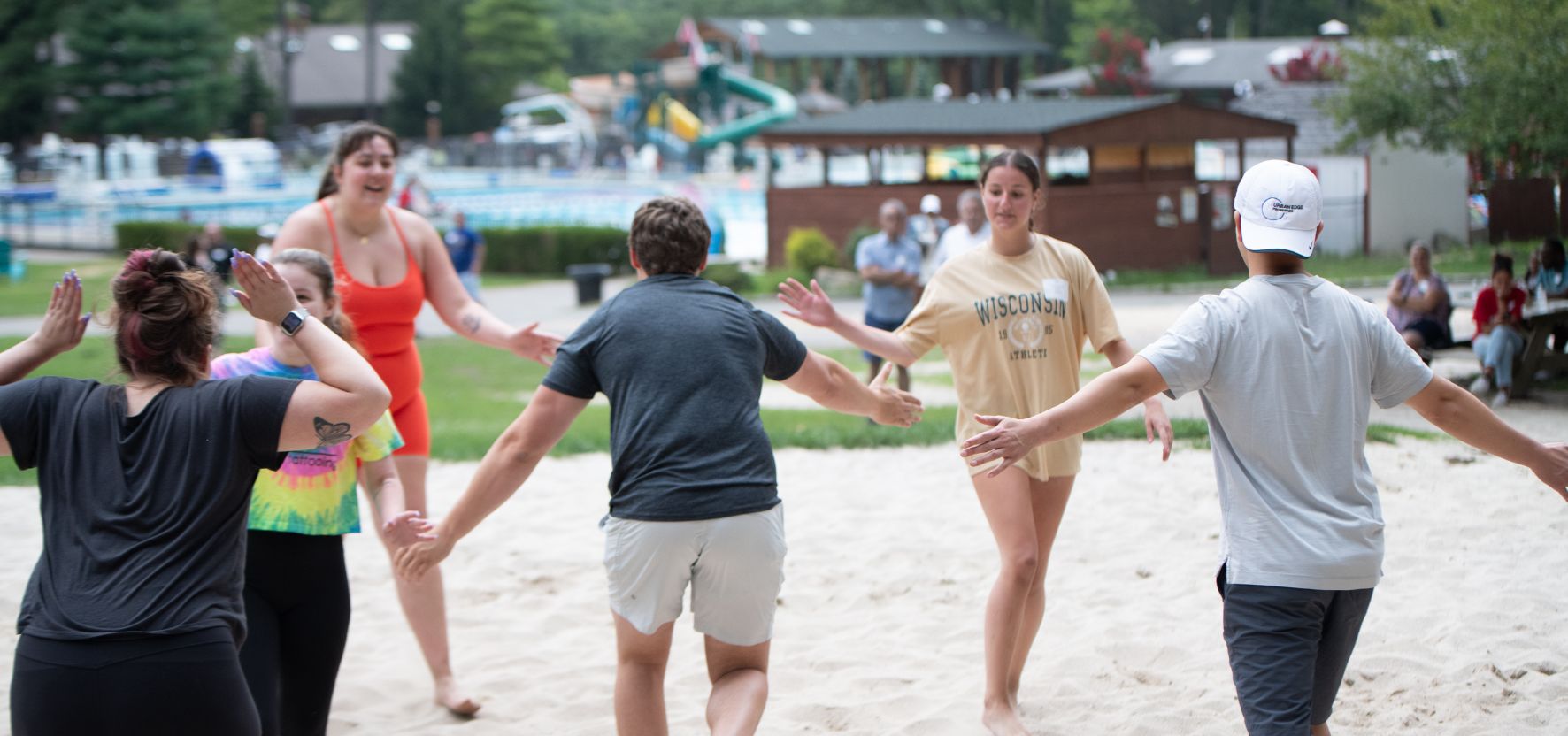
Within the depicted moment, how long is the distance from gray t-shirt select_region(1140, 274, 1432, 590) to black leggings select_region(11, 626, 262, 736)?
2.14m

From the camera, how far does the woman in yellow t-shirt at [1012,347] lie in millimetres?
4453

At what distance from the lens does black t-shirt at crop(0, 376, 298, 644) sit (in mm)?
2760

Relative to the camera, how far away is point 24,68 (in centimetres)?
5166

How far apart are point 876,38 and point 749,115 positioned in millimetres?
11890

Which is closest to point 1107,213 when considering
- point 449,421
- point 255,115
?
point 449,421

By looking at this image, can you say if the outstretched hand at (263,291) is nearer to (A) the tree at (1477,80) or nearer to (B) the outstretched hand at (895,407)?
(B) the outstretched hand at (895,407)

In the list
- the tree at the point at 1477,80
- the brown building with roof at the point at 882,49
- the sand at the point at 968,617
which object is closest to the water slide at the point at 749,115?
the brown building with roof at the point at 882,49

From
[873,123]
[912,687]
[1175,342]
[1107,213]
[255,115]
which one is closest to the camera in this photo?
[1175,342]

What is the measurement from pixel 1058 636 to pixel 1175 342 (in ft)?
9.17

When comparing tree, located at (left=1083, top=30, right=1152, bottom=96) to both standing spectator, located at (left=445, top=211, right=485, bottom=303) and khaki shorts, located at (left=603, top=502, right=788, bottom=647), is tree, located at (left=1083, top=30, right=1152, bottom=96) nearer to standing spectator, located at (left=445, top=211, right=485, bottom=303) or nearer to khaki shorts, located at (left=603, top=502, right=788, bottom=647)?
standing spectator, located at (left=445, top=211, right=485, bottom=303)

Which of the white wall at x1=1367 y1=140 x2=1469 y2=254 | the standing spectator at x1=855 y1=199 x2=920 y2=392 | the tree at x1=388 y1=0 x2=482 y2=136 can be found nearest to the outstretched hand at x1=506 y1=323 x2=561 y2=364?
the standing spectator at x1=855 y1=199 x2=920 y2=392

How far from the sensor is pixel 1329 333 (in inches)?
125

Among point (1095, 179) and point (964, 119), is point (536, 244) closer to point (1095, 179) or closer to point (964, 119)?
point (964, 119)

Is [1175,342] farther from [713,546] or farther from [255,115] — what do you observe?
[255,115]
